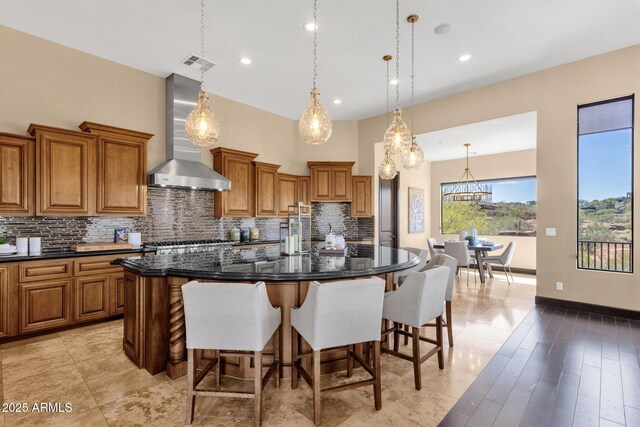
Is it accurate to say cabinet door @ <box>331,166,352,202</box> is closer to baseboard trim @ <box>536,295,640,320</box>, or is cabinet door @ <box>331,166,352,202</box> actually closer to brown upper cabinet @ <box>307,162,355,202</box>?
brown upper cabinet @ <box>307,162,355,202</box>

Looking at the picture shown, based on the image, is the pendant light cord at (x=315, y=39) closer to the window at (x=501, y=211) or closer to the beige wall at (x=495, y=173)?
the beige wall at (x=495, y=173)

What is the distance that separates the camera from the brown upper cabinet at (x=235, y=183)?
5.28 m

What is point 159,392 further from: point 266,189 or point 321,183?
point 321,183

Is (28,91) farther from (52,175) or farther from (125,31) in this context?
(125,31)

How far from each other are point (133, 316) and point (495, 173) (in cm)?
861

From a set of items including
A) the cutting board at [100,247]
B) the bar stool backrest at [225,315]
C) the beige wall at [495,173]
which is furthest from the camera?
the beige wall at [495,173]

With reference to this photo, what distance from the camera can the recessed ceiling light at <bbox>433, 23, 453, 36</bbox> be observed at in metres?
3.50

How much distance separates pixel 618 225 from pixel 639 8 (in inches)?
103

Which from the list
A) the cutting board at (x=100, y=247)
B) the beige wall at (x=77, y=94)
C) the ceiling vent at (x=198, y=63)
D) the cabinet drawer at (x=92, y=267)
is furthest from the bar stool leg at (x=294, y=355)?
the ceiling vent at (x=198, y=63)

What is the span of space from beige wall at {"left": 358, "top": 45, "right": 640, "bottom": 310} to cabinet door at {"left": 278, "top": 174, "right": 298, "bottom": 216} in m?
3.81

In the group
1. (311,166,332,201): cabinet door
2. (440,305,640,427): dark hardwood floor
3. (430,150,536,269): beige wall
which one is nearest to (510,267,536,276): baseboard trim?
(430,150,536,269): beige wall

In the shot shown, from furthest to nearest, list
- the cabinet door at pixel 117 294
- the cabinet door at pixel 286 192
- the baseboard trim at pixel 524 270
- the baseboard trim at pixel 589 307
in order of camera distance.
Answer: the baseboard trim at pixel 524 270
the cabinet door at pixel 286 192
the baseboard trim at pixel 589 307
the cabinet door at pixel 117 294

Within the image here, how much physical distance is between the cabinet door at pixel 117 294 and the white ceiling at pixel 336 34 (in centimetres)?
299

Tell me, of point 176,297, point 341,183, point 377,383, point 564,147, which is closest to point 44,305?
point 176,297
